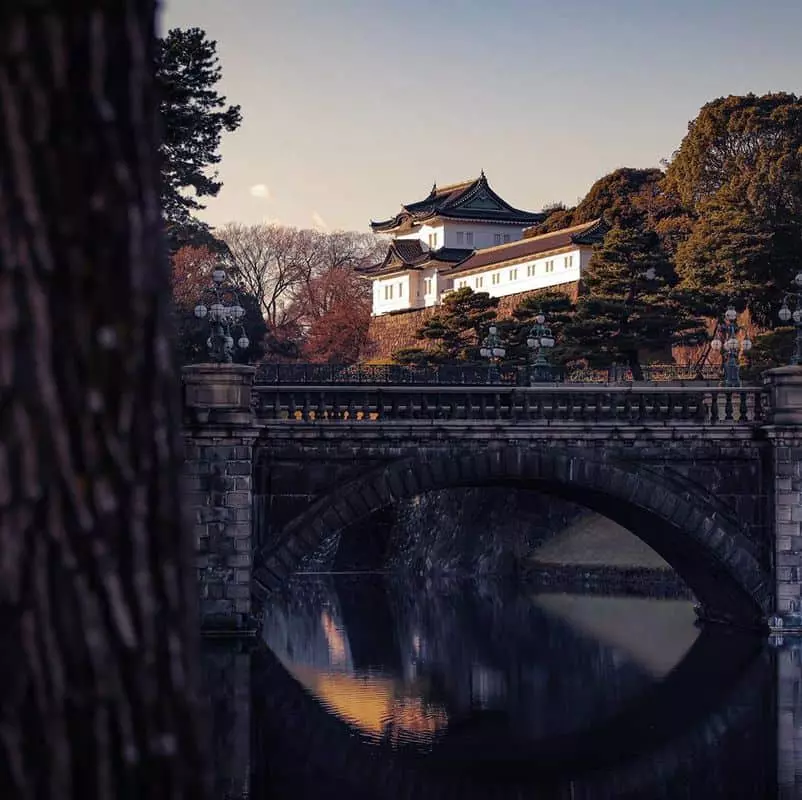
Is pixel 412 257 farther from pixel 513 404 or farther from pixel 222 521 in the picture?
pixel 222 521

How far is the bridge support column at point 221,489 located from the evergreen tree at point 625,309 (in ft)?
94.7

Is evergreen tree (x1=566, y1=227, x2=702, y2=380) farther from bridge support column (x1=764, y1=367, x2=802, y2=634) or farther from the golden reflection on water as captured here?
the golden reflection on water

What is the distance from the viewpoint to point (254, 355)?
69.4 metres

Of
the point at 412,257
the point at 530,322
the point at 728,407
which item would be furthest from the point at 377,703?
the point at 412,257

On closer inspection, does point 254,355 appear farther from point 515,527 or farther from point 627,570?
point 627,570

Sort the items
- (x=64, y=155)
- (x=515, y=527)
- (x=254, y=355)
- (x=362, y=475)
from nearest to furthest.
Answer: (x=64, y=155) < (x=362, y=475) < (x=515, y=527) < (x=254, y=355)

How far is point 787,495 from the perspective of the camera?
97.9 feet

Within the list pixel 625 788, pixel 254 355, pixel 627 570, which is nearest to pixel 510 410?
pixel 625 788

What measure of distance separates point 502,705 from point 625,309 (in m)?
32.1

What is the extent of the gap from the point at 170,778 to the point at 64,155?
74.1 inches

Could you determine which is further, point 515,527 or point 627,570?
point 515,527

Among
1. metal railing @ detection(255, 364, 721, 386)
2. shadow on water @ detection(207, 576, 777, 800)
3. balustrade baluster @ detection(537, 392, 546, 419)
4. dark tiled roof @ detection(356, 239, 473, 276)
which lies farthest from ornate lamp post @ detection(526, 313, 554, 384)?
dark tiled roof @ detection(356, 239, 473, 276)

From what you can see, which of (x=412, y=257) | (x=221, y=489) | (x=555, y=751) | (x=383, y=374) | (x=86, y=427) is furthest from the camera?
(x=412, y=257)

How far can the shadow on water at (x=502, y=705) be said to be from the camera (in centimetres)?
1997
